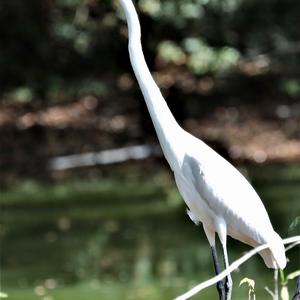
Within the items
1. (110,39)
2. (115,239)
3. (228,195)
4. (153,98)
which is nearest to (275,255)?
(228,195)

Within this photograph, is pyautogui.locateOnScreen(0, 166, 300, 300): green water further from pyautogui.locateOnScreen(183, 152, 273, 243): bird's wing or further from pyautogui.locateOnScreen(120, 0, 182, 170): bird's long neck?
pyautogui.locateOnScreen(120, 0, 182, 170): bird's long neck

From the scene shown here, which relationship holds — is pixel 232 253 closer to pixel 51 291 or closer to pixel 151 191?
pixel 51 291

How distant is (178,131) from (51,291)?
13.0 feet

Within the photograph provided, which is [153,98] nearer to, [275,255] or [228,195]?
[228,195]

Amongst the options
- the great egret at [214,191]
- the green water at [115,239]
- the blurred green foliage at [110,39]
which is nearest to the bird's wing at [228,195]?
the great egret at [214,191]

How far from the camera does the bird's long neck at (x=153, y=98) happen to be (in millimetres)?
3938

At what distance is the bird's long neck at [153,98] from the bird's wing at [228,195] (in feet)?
0.32

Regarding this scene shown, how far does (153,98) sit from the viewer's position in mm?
3969

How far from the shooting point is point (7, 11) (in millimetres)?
14508

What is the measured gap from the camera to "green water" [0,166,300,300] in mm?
7797

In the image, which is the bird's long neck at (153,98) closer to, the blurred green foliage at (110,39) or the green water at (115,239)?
the green water at (115,239)

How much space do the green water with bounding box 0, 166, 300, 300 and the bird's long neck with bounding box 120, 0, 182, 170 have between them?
10.5 ft

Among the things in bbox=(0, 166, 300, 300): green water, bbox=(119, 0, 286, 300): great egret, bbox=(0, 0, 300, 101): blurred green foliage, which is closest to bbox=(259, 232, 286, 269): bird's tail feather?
bbox=(119, 0, 286, 300): great egret

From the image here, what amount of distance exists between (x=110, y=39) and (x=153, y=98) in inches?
374
